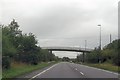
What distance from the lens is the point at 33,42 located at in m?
70.6

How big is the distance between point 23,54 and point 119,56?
21383 millimetres

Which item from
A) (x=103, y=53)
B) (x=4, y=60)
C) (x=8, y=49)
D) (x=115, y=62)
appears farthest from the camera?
(x=103, y=53)

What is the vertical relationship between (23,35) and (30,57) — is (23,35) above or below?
above

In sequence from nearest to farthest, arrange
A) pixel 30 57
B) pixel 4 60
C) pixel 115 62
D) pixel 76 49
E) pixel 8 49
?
1. pixel 4 60
2. pixel 8 49
3. pixel 30 57
4. pixel 115 62
5. pixel 76 49

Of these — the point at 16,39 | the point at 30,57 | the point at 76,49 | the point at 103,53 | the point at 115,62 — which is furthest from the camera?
the point at 76,49

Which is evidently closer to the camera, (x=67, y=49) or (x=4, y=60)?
(x=4, y=60)

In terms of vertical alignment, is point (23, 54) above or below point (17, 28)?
below

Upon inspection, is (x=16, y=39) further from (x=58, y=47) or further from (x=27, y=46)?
(x=58, y=47)

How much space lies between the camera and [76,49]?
480 feet

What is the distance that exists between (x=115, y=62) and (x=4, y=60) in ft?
149

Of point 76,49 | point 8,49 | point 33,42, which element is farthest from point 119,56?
point 76,49

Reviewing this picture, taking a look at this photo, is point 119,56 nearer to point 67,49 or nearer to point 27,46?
point 27,46

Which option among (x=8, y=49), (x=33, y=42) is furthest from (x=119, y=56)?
(x=8, y=49)

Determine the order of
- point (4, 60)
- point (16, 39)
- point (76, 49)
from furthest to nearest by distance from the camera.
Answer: point (76, 49), point (16, 39), point (4, 60)
